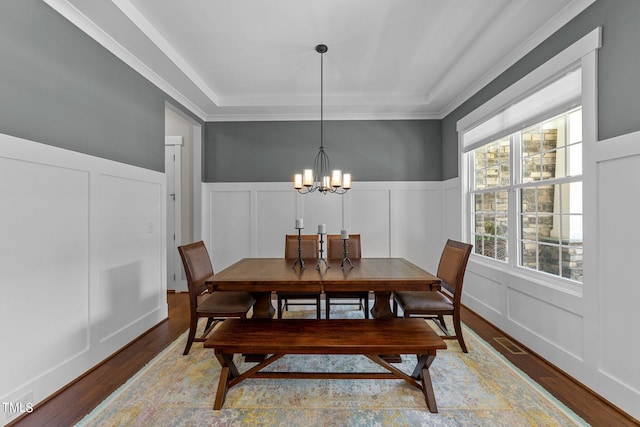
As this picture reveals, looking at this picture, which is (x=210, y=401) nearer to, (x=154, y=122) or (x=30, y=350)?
(x=30, y=350)

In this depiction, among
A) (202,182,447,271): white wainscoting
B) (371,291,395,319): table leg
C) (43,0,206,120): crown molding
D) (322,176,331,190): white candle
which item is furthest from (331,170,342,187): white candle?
(43,0,206,120): crown molding

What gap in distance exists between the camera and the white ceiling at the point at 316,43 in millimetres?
2131

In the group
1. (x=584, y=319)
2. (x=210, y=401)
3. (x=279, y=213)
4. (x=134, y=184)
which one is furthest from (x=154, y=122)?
(x=584, y=319)

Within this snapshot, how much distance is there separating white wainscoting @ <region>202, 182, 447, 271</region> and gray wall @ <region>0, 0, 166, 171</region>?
165 centimetres

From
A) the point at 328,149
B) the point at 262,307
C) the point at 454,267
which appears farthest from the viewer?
the point at 328,149

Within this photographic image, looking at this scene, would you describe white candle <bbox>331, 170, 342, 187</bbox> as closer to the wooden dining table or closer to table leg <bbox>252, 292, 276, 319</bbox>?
the wooden dining table

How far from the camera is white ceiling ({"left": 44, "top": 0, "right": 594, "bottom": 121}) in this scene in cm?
213

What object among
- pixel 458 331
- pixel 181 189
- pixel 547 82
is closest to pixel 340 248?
pixel 458 331

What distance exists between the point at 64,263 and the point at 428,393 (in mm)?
2534

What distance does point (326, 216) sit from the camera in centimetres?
431

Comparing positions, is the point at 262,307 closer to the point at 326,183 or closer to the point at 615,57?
the point at 326,183

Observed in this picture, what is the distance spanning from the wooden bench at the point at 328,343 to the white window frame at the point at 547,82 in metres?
1.33

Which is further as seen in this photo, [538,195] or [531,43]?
[538,195]

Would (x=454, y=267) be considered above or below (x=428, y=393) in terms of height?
above
